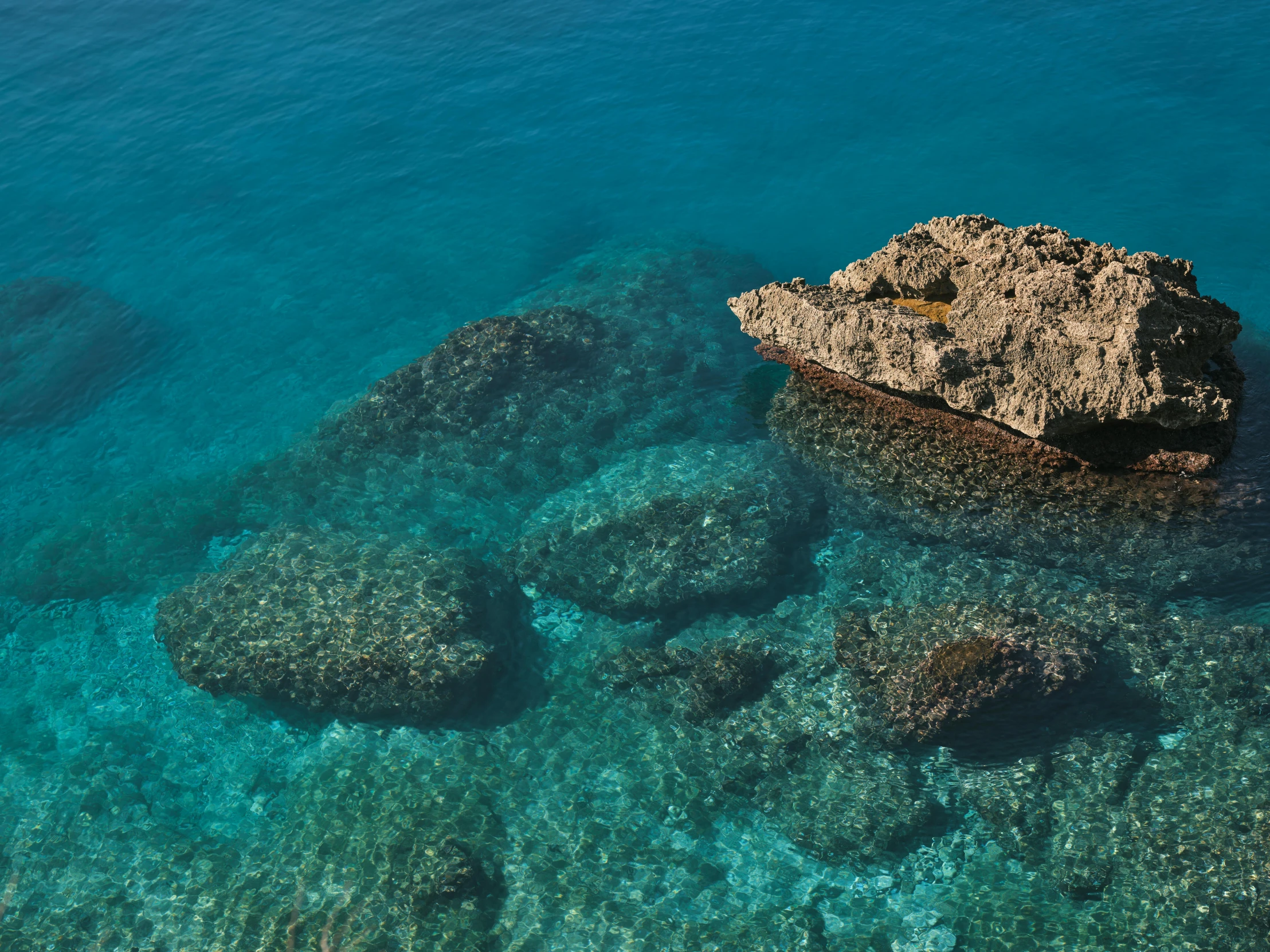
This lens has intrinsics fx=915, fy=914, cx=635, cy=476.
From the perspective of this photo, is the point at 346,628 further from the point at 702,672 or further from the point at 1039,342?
the point at 1039,342

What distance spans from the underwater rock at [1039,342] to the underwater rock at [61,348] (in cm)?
1998

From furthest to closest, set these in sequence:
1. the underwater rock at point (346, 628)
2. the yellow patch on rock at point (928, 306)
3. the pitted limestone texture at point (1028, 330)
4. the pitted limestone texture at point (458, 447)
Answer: the pitted limestone texture at point (458, 447) < the yellow patch on rock at point (928, 306) < the underwater rock at point (346, 628) < the pitted limestone texture at point (1028, 330)

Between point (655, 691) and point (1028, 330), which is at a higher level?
point (1028, 330)

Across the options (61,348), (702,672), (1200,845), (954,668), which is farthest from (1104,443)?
(61,348)

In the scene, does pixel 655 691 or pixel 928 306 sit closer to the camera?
pixel 655 691

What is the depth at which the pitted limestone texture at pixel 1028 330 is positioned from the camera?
56.1 feet

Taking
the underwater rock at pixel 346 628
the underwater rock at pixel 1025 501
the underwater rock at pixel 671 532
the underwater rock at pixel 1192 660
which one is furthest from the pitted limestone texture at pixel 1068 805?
the underwater rock at pixel 346 628

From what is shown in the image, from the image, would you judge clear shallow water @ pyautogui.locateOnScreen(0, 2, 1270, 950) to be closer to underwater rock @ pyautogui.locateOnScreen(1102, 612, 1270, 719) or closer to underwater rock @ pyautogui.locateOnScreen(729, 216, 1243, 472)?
underwater rock @ pyautogui.locateOnScreen(1102, 612, 1270, 719)

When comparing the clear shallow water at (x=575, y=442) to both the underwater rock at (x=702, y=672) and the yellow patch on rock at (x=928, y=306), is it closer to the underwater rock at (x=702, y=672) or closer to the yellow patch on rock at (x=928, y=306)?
the underwater rock at (x=702, y=672)

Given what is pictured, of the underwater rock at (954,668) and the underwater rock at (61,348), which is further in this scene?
the underwater rock at (61,348)

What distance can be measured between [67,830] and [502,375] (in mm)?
13628

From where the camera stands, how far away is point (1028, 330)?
17891mm

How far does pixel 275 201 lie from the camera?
3247 centimetres

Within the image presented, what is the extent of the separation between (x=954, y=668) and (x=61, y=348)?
26724 millimetres
